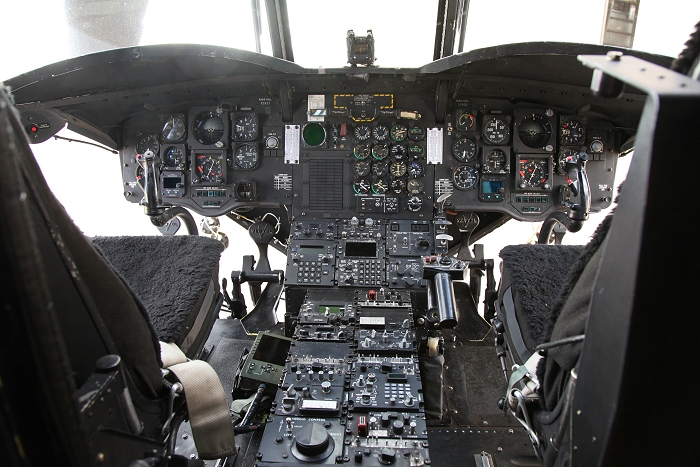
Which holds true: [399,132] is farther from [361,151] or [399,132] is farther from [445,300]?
[445,300]

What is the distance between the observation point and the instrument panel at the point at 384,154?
350cm

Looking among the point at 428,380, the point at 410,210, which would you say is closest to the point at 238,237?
the point at 410,210

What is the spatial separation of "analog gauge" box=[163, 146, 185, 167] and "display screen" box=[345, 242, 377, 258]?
1.35m

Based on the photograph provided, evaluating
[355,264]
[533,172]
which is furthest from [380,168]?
[533,172]

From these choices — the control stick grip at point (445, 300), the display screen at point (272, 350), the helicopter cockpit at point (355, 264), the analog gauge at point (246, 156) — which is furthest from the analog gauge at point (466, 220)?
the display screen at point (272, 350)

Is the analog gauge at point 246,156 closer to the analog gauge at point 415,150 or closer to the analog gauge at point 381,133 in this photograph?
the analog gauge at point 381,133

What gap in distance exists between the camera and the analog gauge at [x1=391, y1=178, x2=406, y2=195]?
3533 mm

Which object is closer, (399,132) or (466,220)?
(399,132)

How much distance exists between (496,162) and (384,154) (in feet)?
2.58

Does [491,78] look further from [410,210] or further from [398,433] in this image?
[398,433]

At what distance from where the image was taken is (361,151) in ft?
11.5

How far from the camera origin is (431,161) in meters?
3.53

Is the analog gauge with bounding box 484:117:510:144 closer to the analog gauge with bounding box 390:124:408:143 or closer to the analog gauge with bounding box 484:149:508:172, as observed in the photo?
the analog gauge with bounding box 484:149:508:172

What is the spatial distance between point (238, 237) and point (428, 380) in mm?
3258
